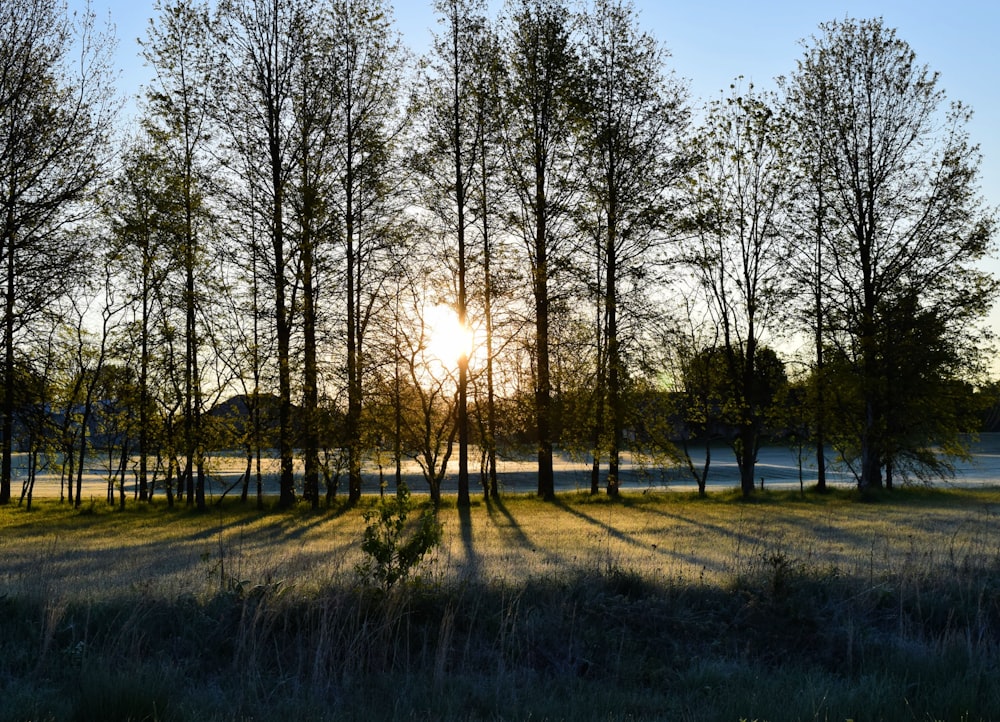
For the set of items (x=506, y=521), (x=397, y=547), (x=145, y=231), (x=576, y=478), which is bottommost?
(x=576, y=478)

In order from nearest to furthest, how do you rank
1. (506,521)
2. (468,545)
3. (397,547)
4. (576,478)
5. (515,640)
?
(515,640), (397,547), (468,545), (506,521), (576,478)

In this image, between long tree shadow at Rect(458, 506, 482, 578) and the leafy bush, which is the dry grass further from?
the leafy bush

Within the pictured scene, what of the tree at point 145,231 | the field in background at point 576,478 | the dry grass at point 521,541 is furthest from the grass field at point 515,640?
the field in background at point 576,478

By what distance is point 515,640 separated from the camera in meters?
8.59

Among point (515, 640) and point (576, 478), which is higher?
point (515, 640)

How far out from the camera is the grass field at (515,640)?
7.19m

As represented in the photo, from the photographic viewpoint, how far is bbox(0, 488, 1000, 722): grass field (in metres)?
7.19

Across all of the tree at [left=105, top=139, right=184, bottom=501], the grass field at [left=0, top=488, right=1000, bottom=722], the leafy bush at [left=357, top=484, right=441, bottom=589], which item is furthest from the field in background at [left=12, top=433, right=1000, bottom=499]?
the leafy bush at [left=357, top=484, right=441, bottom=589]

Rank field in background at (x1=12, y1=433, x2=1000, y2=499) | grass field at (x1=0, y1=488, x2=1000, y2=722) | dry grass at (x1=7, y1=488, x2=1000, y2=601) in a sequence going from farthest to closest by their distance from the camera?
field in background at (x1=12, y1=433, x2=1000, y2=499)
dry grass at (x1=7, y1=488, x2=1000, y2=601)
grass field at (x1=0, y1=488, x2=1000, y2=722)

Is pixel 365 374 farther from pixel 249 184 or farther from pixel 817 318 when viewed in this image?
pixel 817 318

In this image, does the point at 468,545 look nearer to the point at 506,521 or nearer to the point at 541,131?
the point at 506,521

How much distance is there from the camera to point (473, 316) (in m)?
26.0

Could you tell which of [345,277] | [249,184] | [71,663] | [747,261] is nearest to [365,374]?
[345,277]

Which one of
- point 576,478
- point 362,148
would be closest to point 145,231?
point 362,148
